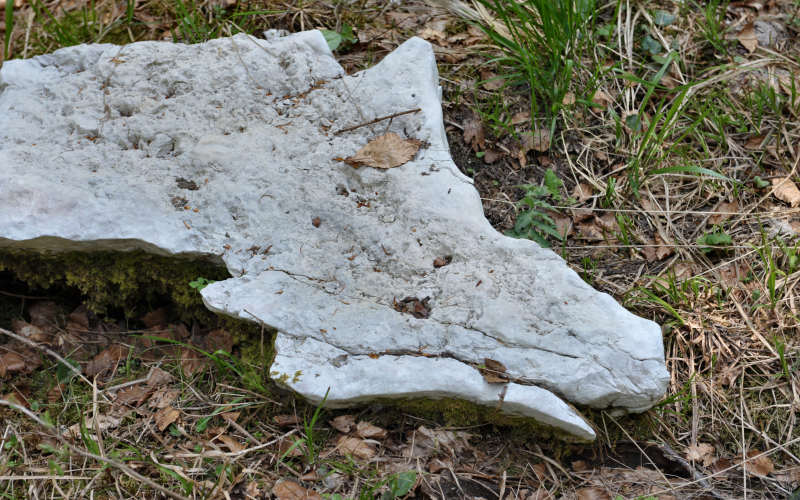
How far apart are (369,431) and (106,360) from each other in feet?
3.76

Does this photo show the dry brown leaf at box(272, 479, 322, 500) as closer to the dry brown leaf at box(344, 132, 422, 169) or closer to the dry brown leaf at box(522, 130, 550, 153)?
the dry brown leaf at box(344, 132, 422, 169)

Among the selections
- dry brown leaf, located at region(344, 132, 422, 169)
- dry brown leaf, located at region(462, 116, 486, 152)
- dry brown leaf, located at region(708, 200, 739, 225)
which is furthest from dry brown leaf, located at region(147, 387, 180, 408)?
dry brown leaf, located at region(708, 200, 739, 225)

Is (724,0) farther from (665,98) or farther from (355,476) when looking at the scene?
(355,476)

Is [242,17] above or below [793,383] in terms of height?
above

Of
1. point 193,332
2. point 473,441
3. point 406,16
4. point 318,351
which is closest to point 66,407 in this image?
point 193,332

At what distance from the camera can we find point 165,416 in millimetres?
2283

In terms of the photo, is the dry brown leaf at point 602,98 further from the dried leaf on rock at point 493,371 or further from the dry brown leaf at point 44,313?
the dry brown leaf at point 44,313

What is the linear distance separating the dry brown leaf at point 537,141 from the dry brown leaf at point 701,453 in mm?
1541

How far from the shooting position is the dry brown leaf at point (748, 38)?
357cm

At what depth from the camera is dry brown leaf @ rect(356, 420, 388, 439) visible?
217 cm

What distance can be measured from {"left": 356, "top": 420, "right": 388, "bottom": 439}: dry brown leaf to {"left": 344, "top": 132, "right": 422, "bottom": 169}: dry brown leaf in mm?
1024

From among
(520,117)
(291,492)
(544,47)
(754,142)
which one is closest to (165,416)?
A: (291,492)

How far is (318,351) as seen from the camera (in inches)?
85.2

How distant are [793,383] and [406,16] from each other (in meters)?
2.74
